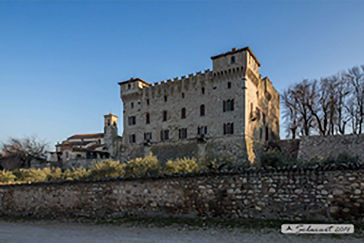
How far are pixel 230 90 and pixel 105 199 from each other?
1951 cm

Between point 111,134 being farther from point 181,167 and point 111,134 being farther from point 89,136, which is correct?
point 181,167

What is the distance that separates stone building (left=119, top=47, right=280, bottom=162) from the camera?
2630 centimetres

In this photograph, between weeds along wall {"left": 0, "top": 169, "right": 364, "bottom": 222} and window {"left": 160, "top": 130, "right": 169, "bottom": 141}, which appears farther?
window {"left": 160, "top": 130, "right": 169, "bottom": 141}

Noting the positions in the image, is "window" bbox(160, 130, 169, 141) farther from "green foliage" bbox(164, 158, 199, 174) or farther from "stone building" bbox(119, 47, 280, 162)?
"green foliage" bbox(164, 158, 199, 174)

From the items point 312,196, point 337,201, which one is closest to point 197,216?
point 312,196

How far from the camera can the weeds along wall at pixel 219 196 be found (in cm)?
738

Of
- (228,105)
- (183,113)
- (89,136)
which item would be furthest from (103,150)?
(228,105)

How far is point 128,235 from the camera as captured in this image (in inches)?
313

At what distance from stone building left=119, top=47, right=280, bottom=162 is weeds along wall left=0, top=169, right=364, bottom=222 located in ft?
56.3

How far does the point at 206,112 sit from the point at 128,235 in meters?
21.4

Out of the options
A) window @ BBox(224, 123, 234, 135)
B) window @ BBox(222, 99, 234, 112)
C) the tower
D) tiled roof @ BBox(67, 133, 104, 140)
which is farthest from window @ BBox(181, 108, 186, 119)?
tiled roof @ BBox(67, 133, 104, 140)

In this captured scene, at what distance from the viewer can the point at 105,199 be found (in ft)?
33.8

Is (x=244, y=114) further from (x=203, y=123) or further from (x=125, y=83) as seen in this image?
(x=125, y=83)

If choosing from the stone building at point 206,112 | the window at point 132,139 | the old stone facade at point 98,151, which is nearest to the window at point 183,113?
the stone building at point 206,112
